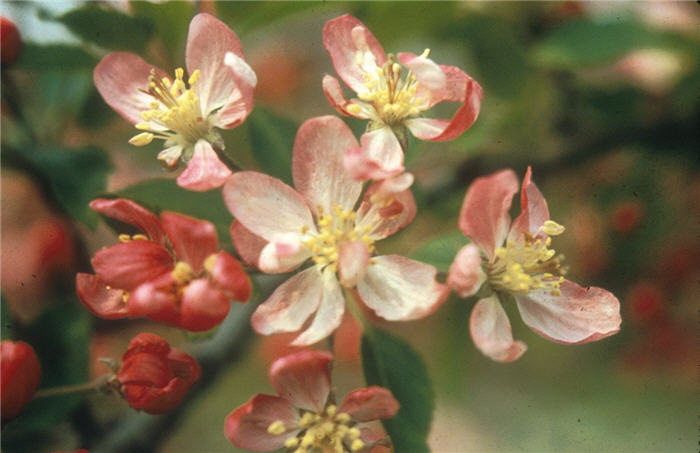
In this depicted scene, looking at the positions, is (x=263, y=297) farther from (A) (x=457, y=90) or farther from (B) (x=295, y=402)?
(A) (x=457, y=90)

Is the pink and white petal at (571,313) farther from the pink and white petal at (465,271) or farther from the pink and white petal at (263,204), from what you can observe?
the pink and white petal at (263,204)

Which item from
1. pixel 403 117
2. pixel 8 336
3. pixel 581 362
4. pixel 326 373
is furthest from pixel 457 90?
pixel 581 362

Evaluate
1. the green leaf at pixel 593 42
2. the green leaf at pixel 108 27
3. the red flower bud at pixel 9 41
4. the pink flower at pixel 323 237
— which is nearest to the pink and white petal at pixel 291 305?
the pink flower at pixel 323 237

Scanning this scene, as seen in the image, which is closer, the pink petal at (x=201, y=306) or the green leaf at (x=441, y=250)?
the pink petal at (x=201, y=306)

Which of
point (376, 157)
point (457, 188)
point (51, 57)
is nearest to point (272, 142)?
point (376, 157)

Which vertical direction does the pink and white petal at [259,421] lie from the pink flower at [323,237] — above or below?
below

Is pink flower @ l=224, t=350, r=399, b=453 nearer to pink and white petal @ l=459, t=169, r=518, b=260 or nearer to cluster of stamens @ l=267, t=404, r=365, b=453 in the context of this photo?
cluster of stamens @ l=267, t=404, r=365, b=453

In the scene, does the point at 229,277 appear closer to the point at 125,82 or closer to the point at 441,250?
the point at 441,250

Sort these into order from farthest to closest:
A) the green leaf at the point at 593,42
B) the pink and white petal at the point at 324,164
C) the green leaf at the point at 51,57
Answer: the green leaf at the point at 593,42, the green leaf at the point at 51,57, the pink and white petal at the point at 324,164
